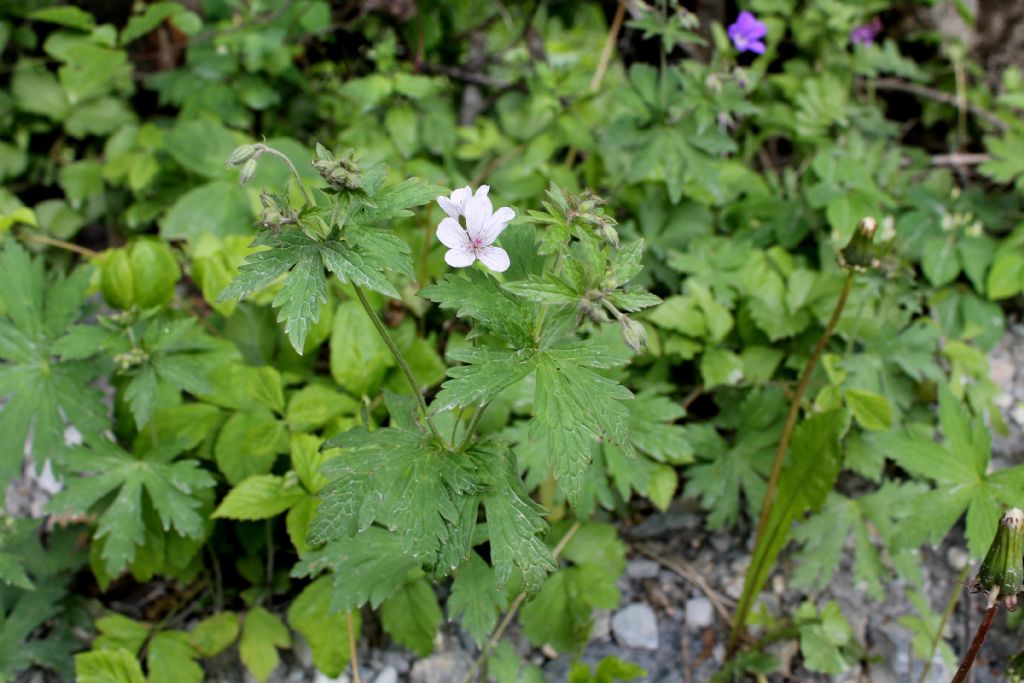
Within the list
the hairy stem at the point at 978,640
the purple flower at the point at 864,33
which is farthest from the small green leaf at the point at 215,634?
the purple flower at the point at 864,33

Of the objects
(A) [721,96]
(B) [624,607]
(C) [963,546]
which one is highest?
(A) [721,96]

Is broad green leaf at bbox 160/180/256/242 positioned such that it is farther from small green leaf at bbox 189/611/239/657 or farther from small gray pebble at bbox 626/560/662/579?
small gray pebble at bbox 626/560/662/579

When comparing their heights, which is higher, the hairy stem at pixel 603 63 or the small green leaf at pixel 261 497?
the hairy stem at pixel 603 63

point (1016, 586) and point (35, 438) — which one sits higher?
point (1016, 586)

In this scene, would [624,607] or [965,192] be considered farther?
[965,192]

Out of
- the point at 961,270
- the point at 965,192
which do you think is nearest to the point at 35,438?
the point at 961,270

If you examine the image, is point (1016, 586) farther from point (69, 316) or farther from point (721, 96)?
point (69, 316)

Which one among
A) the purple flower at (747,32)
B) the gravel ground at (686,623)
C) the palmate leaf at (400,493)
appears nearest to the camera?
the palmate leaf at (400,493)

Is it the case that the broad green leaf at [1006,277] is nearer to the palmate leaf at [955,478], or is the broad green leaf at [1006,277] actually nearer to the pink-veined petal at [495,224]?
the palmate leaf at [955,478]
